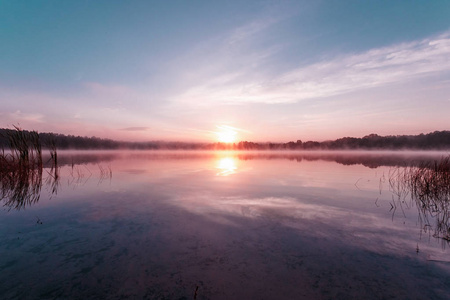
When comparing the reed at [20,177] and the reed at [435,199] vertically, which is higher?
the reed at [20,177]

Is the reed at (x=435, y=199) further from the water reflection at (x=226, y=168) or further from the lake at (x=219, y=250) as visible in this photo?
the water reflection at (x=226, y=168)

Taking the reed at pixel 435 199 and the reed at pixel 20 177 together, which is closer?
the reed at pixel 435 199

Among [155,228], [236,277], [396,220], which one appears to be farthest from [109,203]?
Result: [396,220]

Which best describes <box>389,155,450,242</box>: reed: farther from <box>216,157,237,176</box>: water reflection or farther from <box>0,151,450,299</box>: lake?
Result: <box>216,157,237,176</box>: water reflection

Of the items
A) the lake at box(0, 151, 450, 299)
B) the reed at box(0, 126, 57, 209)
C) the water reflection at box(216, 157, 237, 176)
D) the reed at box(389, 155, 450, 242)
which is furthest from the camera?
the water reflection at box(216, 157, 237, 176)

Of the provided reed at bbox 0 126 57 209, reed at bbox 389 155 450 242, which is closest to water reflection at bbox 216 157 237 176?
reed at bbox 389 155 450 242

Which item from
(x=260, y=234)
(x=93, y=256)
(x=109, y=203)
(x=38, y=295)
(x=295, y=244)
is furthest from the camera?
(x=109, y=203)

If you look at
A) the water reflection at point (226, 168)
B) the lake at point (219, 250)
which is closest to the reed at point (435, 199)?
the lake at point (219, 250)

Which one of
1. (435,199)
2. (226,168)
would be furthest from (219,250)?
(226,168)

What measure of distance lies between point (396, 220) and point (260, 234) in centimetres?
489

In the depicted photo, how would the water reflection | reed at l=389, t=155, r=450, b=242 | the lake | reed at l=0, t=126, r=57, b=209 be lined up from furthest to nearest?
1. the water reflection
2. reed at l=0, t=126, r=57, b=209
3. reed at l=389, t=155, r=450, b=242
4. the lake

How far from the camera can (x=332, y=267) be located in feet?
13.9

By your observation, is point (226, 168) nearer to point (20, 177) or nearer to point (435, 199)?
point (20, 177)

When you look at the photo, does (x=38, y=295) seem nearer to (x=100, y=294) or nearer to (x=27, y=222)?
(x=100, y=294)
